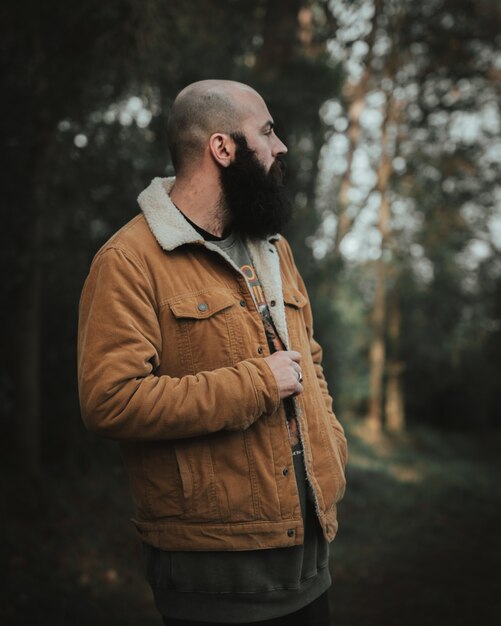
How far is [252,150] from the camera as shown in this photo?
7.47 ft

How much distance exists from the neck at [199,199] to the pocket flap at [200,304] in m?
0.30

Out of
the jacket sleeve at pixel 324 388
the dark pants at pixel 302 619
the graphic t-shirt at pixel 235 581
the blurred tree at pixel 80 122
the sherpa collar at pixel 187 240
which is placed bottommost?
the dark pants at pixel 302 619

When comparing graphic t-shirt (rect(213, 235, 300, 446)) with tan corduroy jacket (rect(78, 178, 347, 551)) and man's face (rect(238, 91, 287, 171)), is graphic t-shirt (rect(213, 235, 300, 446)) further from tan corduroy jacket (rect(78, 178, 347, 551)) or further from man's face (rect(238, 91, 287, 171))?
man's face (rect(238, 91, 287, 171))

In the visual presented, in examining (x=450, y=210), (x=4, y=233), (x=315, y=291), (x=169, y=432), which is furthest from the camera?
(x=450, y=210)

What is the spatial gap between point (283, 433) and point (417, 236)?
14299mm

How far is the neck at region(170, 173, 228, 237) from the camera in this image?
90.0 inches

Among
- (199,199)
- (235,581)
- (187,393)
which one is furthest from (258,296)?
(235,581)

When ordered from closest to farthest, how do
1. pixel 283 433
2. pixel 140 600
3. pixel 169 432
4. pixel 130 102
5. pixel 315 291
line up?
pixel 169 432, pixel 283 433, pixel 140 600, pixel 130 102, pixel 315 291

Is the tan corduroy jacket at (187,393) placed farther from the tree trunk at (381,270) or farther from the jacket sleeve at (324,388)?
the tree trunk at (381,270)

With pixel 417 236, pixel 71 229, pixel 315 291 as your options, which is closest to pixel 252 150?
pixel 71 229

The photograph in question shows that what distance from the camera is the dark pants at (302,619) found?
82.0 inches

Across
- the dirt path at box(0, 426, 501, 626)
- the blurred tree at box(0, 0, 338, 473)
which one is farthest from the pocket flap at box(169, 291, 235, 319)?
the blurred tree at box(0, 0, 338, 473)

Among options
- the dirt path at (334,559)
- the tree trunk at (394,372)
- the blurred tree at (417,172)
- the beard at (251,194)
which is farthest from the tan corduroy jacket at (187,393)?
the tree trunk at (394,372)

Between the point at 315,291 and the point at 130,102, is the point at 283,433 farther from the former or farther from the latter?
the point at 315,291
